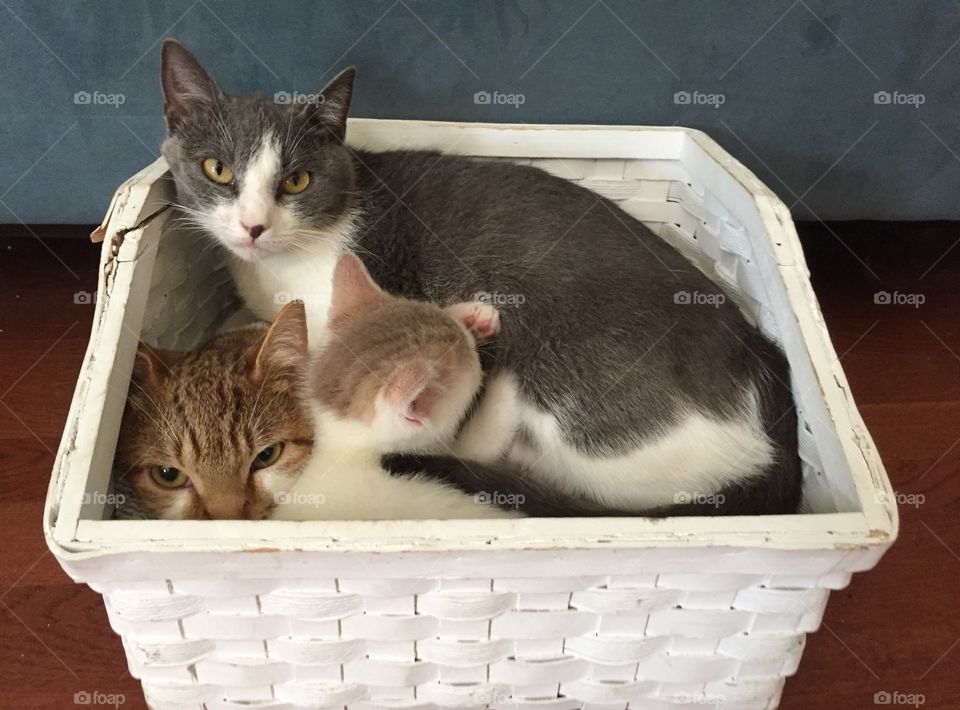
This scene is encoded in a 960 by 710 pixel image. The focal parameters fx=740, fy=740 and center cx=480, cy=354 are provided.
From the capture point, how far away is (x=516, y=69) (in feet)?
4.36

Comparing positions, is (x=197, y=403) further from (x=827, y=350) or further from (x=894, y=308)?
(x=894, y=308)

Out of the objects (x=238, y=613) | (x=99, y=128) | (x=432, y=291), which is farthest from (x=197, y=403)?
(x=99, y=128)

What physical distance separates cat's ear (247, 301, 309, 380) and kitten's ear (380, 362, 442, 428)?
0.17 m

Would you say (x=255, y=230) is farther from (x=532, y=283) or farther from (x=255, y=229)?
(x=532, y=283)

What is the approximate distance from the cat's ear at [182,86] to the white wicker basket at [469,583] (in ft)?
0.57

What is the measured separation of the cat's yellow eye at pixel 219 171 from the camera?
1.05m

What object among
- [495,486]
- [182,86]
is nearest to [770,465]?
[495,486]

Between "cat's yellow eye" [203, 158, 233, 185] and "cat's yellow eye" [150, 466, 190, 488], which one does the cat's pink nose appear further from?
"cat's yellow eye" [150, 466, 190, 488]

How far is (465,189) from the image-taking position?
1.16 m

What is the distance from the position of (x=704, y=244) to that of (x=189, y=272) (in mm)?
862

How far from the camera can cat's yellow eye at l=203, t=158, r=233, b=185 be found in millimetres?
1051

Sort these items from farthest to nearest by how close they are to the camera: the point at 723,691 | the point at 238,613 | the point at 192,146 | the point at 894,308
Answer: the point at 894,308
the point at 192,146
the point at 723,691
the point at 238,613
